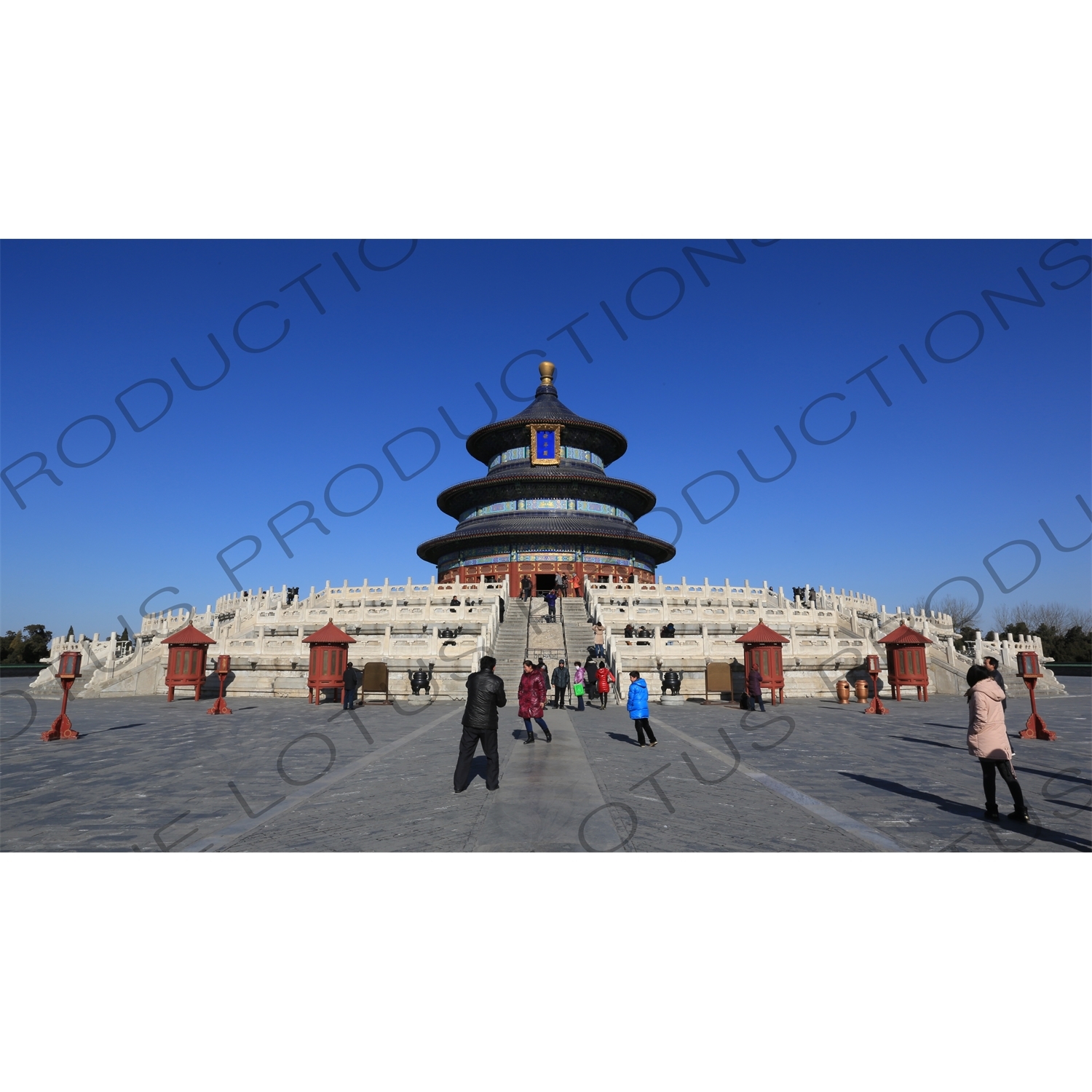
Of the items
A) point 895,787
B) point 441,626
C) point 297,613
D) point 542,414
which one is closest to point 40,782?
point 895,787

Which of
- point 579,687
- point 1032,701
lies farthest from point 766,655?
point 1032,701

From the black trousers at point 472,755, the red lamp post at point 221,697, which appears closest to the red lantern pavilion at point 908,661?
the black trousers at point 472,755

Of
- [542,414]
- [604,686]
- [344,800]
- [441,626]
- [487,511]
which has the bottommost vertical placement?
[344,800]

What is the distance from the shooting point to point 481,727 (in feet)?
23.7

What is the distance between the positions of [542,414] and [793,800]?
139ft

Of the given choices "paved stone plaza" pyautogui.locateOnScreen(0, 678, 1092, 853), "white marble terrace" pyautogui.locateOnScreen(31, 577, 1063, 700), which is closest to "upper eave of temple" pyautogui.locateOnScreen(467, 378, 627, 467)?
"white marble terrace" pyautogui.locateOnScreen(31, 577, 1063, 700)

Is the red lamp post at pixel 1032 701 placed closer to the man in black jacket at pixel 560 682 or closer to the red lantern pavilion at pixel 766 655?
the red lantern pavilion at pixel 766 655

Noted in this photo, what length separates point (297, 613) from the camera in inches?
1059

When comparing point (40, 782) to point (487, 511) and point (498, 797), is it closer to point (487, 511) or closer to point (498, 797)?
point (498, 797)

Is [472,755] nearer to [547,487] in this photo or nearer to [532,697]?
[532,697]

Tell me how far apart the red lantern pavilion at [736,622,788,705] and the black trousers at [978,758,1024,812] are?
37.6ft

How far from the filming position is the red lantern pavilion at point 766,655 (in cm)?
1777

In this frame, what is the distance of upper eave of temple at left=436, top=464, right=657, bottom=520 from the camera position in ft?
143

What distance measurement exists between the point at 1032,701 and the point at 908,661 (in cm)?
883
